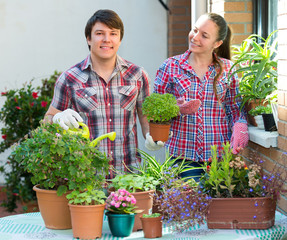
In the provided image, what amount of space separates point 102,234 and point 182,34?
4.59 meters

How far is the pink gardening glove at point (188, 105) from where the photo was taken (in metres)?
2.92

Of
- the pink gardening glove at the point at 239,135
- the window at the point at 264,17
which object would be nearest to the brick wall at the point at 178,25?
the window at the point at 264,17

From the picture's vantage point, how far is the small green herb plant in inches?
86.9

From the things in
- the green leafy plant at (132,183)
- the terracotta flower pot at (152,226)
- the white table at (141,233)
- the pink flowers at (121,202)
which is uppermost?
the green leafy plant at (132,183)

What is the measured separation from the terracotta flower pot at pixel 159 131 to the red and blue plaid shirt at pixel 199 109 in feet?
0.93

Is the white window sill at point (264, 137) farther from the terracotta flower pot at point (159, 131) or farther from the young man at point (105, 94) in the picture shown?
the young man at point (105, 94)

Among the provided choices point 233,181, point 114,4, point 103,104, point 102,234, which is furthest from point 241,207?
point 114,4

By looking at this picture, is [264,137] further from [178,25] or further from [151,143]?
[178,25]

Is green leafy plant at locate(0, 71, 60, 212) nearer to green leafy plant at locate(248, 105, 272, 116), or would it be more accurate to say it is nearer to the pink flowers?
green leafy plant at locate(248, 105, 272, 116)

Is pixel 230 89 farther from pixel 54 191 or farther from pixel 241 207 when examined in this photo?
pixel 54 191

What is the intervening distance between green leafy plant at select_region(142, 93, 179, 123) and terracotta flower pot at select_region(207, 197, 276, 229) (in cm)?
64

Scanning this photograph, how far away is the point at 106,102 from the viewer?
9.77 ft

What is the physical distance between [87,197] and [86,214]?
0.07m

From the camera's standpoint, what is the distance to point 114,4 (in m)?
6.83
